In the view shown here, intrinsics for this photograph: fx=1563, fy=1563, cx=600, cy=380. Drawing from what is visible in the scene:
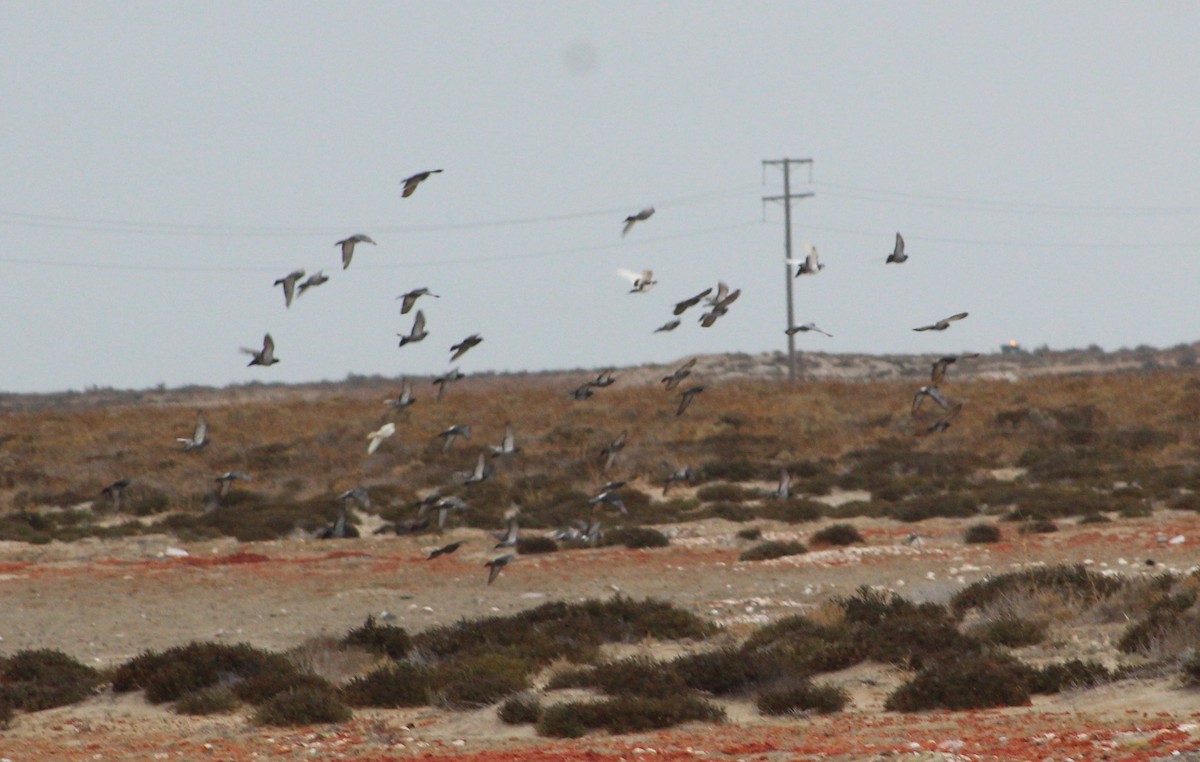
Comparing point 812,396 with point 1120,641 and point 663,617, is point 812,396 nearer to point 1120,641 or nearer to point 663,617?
point 663,617

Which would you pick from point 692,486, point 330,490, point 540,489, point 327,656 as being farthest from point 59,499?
point 327,656

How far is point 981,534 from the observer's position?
26.4 metres

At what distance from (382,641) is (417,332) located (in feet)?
12.4

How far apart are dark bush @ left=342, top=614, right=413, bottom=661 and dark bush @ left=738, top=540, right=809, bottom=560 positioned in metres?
9.19

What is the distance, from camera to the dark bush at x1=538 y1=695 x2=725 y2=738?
502 inches

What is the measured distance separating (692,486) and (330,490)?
Result: 30.4 ft

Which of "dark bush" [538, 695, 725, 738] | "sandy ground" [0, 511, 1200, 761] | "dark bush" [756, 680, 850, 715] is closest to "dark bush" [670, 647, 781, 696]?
"sandy ground" [0, 511, 1200, 761]

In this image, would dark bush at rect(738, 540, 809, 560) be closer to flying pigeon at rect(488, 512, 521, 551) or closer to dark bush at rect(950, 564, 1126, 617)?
flying pigeon at rect(488, 512, 521, 551)

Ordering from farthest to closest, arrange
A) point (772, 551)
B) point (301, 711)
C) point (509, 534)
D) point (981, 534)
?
point (981, 534) → point (772, 551) → point (509, 534) → point (301, 711)

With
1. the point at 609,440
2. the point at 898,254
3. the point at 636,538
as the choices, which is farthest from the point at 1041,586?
the point at 609,440

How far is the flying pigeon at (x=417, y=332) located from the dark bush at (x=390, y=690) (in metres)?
4.88

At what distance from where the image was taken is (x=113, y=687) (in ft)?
51.1

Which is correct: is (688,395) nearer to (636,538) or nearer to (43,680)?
(636,538)

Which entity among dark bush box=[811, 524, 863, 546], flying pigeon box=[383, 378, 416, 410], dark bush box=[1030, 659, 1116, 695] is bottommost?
dark bush box=[1030, 659, 1116, 695]
